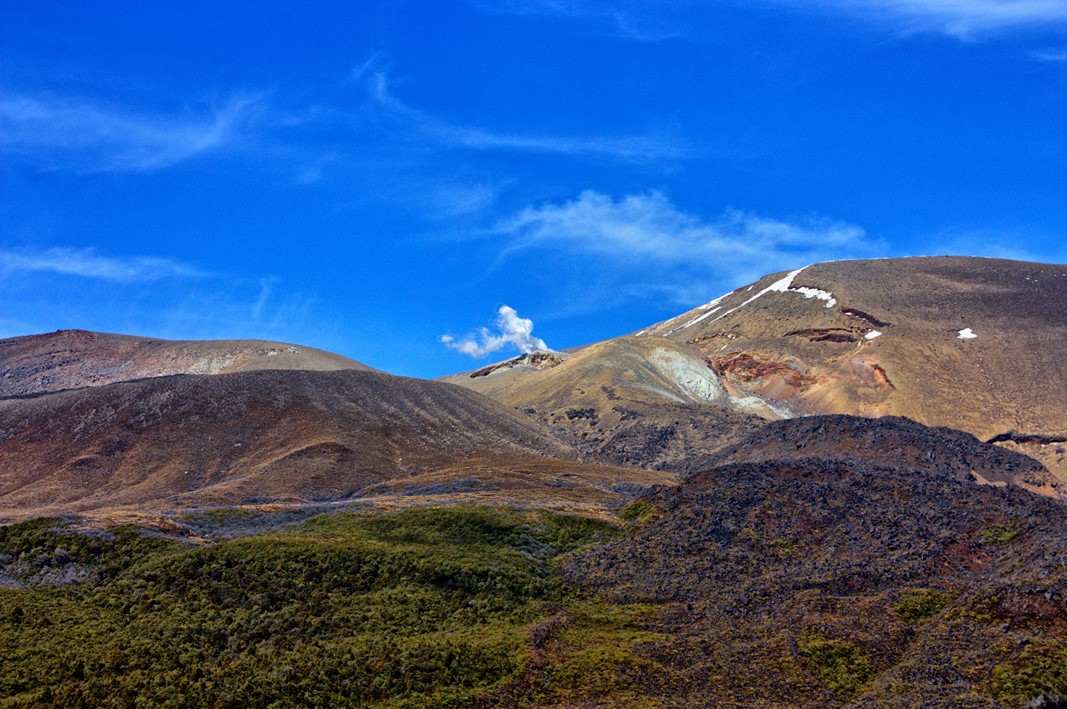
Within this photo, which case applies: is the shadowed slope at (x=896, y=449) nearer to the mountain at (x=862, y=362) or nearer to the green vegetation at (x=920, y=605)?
the mountain at (x=862, y=362)

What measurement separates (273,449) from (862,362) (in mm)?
74523

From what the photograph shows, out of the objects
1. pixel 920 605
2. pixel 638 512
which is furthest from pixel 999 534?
pixel 638 512

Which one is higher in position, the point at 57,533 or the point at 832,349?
the point at 832,349

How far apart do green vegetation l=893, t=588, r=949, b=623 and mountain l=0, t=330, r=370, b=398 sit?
106m

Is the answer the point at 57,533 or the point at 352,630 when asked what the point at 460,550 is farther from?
the point at 57,533

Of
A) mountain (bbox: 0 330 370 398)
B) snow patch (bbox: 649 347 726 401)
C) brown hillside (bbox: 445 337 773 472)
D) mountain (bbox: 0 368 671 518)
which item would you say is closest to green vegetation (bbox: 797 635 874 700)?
mountain (bbox: 0 368 671 518)

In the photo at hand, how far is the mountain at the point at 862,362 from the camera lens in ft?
307

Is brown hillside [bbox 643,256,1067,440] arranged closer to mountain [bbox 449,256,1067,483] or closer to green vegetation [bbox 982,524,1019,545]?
mountain [bbox 449,256,1067,483]

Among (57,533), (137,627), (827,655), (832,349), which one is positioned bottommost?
(827,655)

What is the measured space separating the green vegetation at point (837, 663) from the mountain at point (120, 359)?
350 feet

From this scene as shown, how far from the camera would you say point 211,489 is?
51.0 metres

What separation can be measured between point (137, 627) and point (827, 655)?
56.5 feet

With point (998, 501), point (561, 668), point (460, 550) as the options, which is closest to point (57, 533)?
point (460, 550)

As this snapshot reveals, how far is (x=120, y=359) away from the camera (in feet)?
428
